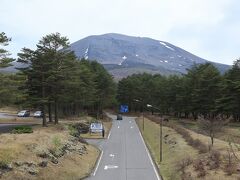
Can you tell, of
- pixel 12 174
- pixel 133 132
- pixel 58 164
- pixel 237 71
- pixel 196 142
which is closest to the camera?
pixel 12 174

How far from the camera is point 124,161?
52.7 meters

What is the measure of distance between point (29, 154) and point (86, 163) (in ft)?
34.7

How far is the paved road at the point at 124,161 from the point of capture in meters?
42.3

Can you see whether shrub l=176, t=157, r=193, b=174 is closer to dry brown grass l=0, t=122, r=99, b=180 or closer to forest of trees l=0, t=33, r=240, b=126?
dry brown grass l=0, t=122, r=99, b=180

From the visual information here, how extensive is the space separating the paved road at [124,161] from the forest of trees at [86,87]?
38.0ft

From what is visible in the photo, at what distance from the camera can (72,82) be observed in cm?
7481

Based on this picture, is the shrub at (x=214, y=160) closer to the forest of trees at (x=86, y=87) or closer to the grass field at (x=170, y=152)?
the grass field at (x=170, y=152)

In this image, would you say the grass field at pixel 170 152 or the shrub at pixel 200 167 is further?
the grass field at pixel 170 152

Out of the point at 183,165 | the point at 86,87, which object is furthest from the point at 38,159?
the point at 86,87

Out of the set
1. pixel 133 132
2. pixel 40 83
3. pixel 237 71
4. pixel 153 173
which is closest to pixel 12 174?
pixel 153 173

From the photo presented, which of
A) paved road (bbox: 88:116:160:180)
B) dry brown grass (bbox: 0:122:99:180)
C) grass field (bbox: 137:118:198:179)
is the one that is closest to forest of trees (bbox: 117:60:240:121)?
grass field (bbox: 137:118:198:179)

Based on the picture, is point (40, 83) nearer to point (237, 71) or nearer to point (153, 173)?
point (153, 173)

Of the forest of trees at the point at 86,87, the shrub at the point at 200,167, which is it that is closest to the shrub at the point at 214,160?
the shrub at the point at 200,167

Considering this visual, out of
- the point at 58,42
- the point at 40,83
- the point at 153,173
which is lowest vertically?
the point at 153,173
